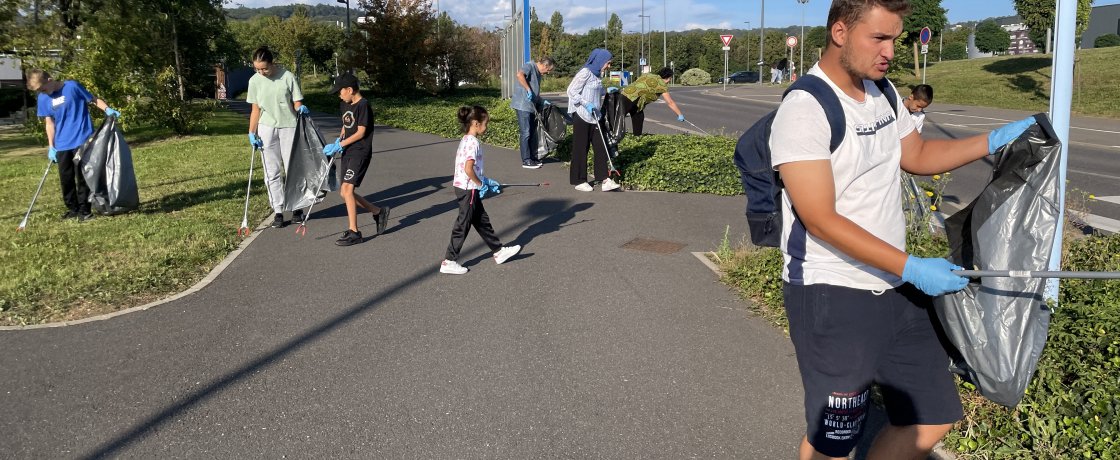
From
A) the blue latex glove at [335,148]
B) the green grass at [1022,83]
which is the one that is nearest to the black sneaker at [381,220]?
the blue latex glove at [335,148]

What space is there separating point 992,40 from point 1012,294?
93518mm

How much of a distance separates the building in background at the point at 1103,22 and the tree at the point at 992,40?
9202 millimetres

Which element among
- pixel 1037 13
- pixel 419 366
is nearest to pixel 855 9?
pixel 419 366

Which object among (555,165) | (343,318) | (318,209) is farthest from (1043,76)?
(343,318)

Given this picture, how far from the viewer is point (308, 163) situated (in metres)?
9.03

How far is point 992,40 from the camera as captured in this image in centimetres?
8494

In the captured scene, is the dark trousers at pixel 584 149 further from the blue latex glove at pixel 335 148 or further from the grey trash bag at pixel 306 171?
the blue latex glove at pixel 335 148

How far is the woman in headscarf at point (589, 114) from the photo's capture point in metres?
11.0

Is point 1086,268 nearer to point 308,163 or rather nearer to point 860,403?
point 860,403

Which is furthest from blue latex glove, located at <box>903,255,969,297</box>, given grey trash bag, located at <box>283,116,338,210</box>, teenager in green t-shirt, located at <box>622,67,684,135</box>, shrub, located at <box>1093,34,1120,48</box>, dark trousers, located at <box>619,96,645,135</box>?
shrub, located at <box>1093,34,1120,48</box>

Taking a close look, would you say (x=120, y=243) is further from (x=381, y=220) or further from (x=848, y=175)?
(x=848, y=175)

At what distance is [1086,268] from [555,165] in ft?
31.0

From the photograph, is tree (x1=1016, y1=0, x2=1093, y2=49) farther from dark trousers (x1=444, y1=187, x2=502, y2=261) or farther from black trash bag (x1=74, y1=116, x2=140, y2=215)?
black trash bag (x1=74, y1=116, x2=140, y2=215)

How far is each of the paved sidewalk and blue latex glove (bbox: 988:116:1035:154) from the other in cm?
160
